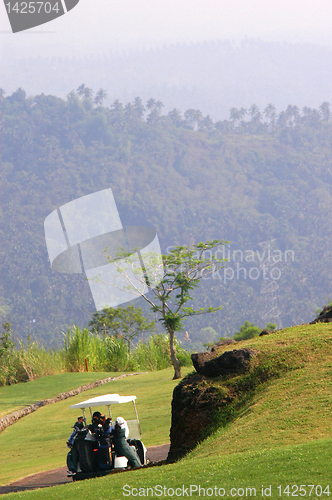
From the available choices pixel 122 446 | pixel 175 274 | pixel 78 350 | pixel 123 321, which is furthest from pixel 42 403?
pixel 123 321

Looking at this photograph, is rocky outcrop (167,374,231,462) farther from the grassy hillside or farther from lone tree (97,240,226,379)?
lone tree (97,240,226,379)

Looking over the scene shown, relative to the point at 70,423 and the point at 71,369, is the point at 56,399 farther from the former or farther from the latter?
the point at 71,369

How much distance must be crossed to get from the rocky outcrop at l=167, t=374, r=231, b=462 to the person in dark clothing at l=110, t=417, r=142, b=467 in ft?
1.46

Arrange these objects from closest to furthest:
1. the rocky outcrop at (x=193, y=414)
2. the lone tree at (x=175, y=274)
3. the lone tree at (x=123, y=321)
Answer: the rocky outcrop at (x=193, y=414)
the lone tree at (x=175, y=274)
the lone tree at (x=123, y=321)

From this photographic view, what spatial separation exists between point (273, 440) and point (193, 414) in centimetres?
194

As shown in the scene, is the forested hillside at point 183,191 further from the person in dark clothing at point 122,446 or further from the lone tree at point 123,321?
the person in dark clothing at point 122,446

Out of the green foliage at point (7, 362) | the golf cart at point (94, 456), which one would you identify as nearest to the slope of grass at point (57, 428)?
the golf cart at point (94, 456)

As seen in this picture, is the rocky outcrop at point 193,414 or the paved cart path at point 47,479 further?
the paved cart path at point 47,479

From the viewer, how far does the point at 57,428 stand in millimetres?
11211

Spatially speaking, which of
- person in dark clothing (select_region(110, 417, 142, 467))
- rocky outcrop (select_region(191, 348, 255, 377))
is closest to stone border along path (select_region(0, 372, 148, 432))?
person in dark clothing (select_region(110, 417, 142, 467))

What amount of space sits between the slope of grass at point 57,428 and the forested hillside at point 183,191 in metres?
68.3

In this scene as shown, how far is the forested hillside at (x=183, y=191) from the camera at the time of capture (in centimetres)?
8825

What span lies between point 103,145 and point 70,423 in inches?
4473

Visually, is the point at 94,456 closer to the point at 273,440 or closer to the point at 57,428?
the point at 273,440
